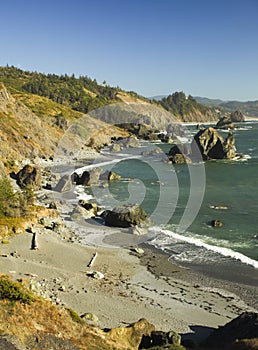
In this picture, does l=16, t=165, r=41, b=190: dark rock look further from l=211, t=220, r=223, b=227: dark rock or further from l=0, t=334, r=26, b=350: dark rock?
l=0, t=334, r=26, b=350: dark rock

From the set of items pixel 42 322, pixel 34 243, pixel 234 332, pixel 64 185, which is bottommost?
pixel 234 332

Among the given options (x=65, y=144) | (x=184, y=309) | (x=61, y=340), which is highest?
(x=65, y=144)

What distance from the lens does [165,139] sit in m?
140

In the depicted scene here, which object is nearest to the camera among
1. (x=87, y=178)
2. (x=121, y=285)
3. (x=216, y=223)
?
(x=121, y=285)

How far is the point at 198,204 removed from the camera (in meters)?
50.6

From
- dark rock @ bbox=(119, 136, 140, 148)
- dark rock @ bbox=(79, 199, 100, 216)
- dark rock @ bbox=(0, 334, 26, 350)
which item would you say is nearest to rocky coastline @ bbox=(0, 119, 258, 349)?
dark rock @ bbox=(79, 199, 100, 216)

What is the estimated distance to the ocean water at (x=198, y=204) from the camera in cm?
3409

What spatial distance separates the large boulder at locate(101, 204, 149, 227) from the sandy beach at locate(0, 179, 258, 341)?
5.01m

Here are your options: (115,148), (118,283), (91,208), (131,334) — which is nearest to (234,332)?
(131,334)

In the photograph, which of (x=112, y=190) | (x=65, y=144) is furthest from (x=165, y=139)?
(x=112, y=190)

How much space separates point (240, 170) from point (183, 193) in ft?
83.0

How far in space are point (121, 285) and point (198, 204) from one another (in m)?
25.3

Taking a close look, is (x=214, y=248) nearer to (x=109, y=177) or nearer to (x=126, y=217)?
(x=126, y=217)

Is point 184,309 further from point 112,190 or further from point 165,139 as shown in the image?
point 165,139
